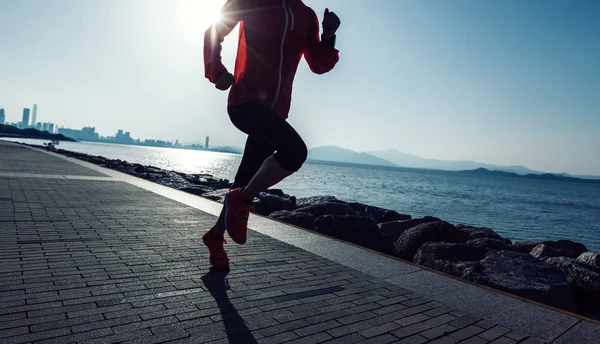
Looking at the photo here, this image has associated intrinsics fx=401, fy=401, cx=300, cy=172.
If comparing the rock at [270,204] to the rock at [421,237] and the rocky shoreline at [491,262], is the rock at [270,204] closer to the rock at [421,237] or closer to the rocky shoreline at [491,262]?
the rocky shoreline at [491,262]

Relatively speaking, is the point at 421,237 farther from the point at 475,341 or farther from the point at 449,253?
the point at 475,341

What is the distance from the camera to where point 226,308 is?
2424 mm

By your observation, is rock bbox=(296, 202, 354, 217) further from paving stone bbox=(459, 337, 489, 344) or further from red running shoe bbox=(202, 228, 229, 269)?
paving stone bbox=(459, 337, 489, 344)

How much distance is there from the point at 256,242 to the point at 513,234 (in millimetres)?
22160

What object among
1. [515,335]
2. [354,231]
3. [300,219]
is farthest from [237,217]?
[300,219]

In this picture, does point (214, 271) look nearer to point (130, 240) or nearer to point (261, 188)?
point (261, 188)

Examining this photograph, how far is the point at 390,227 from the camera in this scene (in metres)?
10.1

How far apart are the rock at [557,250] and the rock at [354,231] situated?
3170 mm

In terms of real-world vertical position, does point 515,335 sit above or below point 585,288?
above

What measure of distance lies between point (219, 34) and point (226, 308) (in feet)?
6.17

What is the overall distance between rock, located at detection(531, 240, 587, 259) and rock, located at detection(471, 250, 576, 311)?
357 cm

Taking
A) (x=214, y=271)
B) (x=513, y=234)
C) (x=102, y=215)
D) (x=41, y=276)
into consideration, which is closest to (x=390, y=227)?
(x=102, y=215)

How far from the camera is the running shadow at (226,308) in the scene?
6.73 feet

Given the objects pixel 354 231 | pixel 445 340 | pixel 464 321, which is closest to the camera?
pixel 445 340
